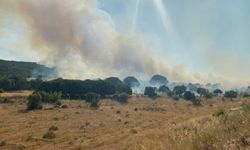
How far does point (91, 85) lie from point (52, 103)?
26234mm

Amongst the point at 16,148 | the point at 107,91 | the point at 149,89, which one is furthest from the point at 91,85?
the point at 16,148

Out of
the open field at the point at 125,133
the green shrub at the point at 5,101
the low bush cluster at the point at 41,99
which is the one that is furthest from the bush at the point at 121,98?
the green shrub at the point at 5,101

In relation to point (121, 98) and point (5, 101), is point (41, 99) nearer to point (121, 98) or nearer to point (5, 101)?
point (5, 101)

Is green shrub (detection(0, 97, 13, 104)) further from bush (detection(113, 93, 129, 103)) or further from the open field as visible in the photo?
bush (detection(113, 93, 129, 103))

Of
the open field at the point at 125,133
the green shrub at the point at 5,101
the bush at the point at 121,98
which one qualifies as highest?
the bush at the point at 121,98

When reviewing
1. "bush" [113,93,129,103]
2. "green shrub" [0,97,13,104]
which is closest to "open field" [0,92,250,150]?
"green shrub" [0,97,13,104]

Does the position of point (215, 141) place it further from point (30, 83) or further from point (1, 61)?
point (1, 61)

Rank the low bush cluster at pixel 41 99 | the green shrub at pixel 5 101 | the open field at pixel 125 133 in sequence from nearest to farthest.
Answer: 1. the open field at pixel 125 133
2. the low bush cluster at pixel 41 99
3. the green shrub at pixel 5 101

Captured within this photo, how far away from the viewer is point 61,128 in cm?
4709

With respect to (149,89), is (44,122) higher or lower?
lower

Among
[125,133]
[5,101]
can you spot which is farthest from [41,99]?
[125,133]

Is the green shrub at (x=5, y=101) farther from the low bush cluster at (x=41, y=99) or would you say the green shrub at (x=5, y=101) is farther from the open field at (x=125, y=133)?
the low bush cluster at (x=41, y=99)

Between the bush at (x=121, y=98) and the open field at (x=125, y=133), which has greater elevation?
the bush at (x=121, y=98)

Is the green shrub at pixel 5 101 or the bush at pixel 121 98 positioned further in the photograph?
the bush at pixel 121 98
